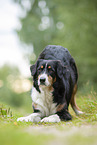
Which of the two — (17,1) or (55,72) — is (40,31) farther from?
(55,72)

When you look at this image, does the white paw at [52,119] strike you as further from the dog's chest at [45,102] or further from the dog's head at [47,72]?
the dog's head at [47,72]

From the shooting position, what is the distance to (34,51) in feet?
67.8

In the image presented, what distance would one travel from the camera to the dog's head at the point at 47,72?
187 inches

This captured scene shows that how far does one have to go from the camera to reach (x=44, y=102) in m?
5.27

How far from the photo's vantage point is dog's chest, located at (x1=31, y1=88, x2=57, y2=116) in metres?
5.19

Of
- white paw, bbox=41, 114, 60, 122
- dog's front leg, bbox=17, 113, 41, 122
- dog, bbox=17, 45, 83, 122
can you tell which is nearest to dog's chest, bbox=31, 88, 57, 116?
dog, bbox=17, 45, 83, 122

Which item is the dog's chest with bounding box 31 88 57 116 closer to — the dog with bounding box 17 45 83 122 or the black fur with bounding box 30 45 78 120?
the dog with bounding box 17 45 83 122

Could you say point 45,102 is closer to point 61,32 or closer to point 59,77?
point 59,77

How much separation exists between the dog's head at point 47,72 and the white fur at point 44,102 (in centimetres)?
26

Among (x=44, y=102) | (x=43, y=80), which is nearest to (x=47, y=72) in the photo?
(x=43, y=80)

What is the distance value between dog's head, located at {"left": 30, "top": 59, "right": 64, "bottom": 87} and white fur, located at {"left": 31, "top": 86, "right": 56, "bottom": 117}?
26cm

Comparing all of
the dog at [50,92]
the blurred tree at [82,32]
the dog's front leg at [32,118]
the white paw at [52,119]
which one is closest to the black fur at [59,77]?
the dog at [50,92]

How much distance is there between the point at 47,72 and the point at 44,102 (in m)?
0.78

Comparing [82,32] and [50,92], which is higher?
[82,32]
